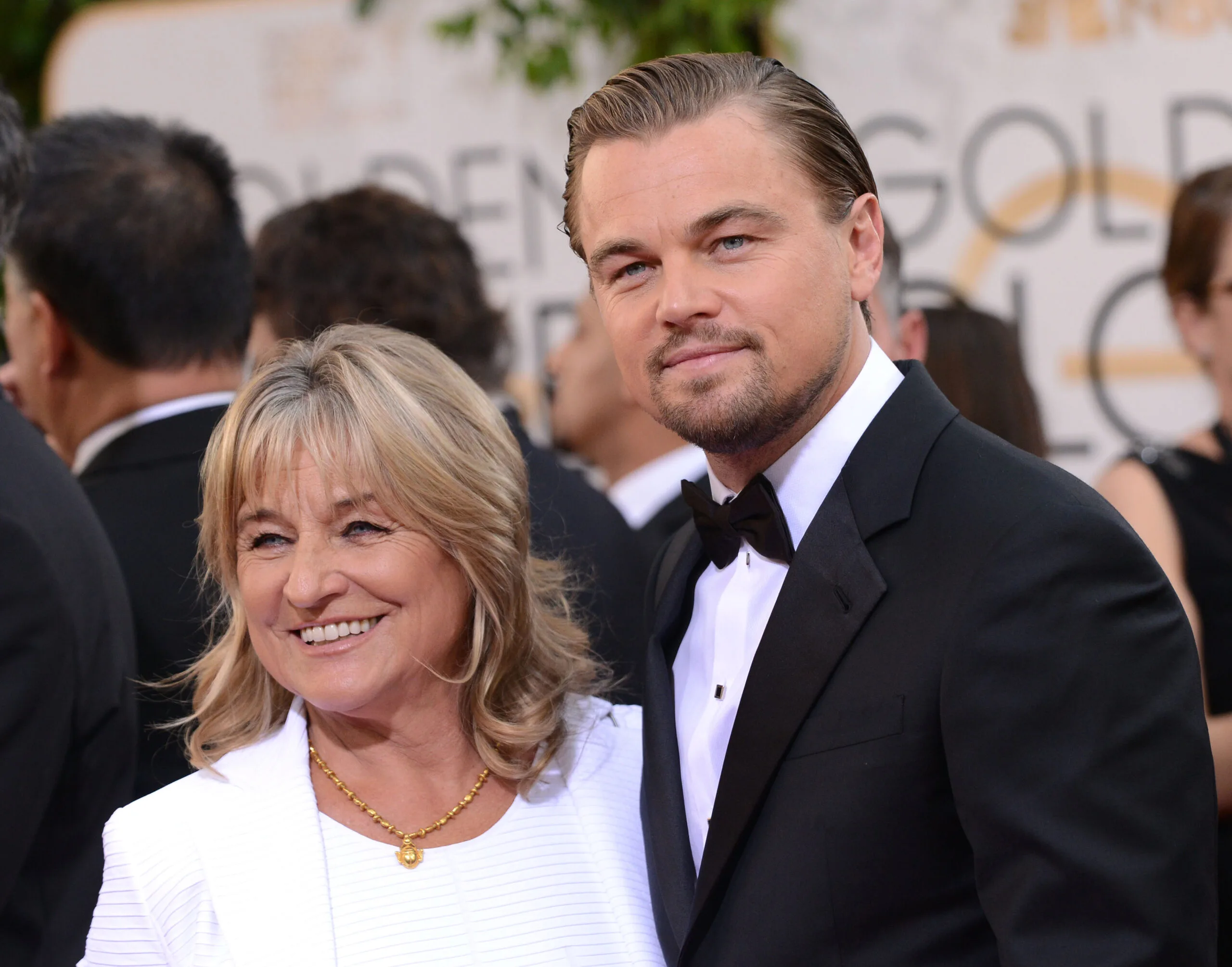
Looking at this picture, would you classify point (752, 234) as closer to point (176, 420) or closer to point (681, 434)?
point (681, 434)

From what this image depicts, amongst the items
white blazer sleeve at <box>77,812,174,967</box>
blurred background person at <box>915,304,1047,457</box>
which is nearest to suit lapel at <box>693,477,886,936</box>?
white blazer sleeve at <box>77,812,174,967</box>

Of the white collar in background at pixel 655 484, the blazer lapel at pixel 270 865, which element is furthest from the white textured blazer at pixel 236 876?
the white collar in background at pixel 655 484

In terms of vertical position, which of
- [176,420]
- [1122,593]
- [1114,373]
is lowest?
[1114,373]

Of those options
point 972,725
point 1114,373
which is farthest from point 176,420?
point 1114,373

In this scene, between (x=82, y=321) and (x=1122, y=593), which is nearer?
(x=1122, y=593)

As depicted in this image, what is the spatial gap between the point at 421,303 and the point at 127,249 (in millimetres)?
620

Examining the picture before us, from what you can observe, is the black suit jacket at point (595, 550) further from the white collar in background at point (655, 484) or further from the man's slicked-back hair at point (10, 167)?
the white collar in background at point (655, 484)

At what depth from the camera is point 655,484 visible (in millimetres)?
4418

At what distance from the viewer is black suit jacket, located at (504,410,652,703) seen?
284cm

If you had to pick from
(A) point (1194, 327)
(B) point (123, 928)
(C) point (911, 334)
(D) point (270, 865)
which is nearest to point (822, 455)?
(D) point (270, 865)

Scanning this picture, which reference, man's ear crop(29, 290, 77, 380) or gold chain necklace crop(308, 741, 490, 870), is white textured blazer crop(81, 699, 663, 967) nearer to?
gold chain necklace crop(308, 741, 490, 870)

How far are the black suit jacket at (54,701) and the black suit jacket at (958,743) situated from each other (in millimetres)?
1011

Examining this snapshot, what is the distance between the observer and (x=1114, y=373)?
4398 mm

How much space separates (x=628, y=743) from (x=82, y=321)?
1435 mm
